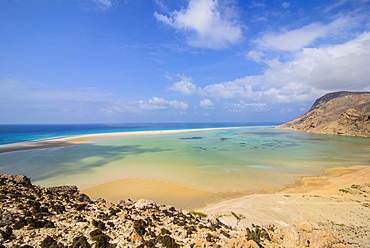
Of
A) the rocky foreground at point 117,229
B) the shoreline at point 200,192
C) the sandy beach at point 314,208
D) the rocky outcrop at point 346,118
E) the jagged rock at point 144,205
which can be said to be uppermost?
the rocky outcrop at point 346,118

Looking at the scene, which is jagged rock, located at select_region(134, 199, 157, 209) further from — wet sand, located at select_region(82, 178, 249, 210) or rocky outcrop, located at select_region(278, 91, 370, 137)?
→ rocky outcrop, located at select_region(278, 91, 370, 137)

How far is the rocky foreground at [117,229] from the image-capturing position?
593cm

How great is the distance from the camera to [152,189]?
49.3ft

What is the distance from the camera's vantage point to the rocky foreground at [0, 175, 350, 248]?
593 centimetres

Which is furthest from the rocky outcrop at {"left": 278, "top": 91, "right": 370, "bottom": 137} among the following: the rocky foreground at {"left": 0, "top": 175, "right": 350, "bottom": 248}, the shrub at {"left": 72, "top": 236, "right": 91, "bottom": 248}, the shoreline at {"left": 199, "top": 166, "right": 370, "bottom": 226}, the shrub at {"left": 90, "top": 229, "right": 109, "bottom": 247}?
the shrub at {"left": 72, "top": 236, "right": 91, "bottom": 248}

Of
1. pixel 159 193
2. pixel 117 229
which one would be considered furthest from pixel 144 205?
pixel 159 193

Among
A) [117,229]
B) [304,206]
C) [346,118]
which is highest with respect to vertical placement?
[346,118]

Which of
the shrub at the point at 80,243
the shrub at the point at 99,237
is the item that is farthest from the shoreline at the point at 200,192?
the shrub at the point at 80,243

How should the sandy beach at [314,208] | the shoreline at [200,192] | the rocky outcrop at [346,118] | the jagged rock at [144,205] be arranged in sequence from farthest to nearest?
the rocky outcrop at [346,118] → the shoreline at [200,192] → the jagged rock at [144,205] → the sandy beach at [314,208]

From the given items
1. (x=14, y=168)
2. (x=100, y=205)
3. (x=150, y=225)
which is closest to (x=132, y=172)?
(x=100, y=205)

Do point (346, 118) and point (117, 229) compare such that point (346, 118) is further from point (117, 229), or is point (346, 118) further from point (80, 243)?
point (80, 243)

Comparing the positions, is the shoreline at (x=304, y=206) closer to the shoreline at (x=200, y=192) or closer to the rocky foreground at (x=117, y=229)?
the shoreline at (x=200, y=192)

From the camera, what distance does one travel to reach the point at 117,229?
689cm

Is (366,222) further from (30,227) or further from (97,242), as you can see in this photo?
(30,227)
